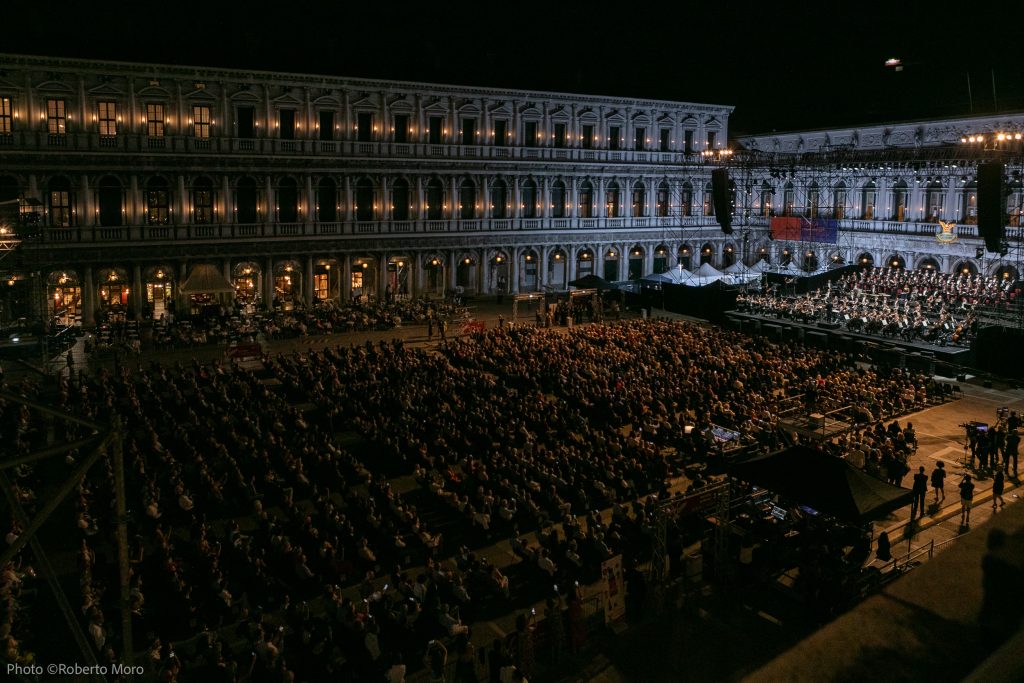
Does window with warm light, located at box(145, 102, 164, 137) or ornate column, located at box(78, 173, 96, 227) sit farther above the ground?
window with warm light, located at box(145, 102, 164, 137)

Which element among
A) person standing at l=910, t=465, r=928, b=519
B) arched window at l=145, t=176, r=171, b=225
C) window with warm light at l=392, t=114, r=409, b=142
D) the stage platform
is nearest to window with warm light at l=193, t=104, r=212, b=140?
arched window at l=145, t=176, r=171, b=225

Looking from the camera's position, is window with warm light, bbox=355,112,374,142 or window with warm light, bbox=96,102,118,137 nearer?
window with warm light, bbox=96,102,118,137

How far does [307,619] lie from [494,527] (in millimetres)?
5542

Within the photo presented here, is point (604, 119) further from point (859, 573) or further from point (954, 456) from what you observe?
point (859, 573)

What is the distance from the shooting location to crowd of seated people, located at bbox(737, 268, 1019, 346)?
37.8 metres

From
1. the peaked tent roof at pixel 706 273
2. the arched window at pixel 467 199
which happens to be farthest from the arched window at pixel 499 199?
the peaked tent roof at pixel 706 273

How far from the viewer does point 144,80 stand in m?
39.0

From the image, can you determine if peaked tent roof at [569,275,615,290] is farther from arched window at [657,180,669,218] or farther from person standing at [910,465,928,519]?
person standing at [910,465,928,519]

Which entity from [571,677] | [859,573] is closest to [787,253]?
[859,573]

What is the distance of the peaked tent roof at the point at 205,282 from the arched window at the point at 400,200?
1160 centimetres

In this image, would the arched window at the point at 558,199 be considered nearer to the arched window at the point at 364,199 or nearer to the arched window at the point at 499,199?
the arched window at the point at 499,199

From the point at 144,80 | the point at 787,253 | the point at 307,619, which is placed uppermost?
the point at 144,80

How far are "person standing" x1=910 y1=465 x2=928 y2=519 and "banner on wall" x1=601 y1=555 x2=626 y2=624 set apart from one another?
27.3ft

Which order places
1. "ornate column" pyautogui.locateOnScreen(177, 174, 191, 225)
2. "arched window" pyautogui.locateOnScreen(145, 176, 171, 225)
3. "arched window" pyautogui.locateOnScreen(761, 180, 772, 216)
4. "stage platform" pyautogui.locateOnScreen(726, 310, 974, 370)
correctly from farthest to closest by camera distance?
"arched window" pyautogui.locateOnScreen(761, 180, 772, 216) → "ornate column" pyautogui.locateOnScreen(177, 174, 191, 225) → "arched window" pyautogui.locateOnScreen(145, 176, 171, 225) → "stage platform" pyautogui.locateOnScreen(726, 310, 974, 370)
